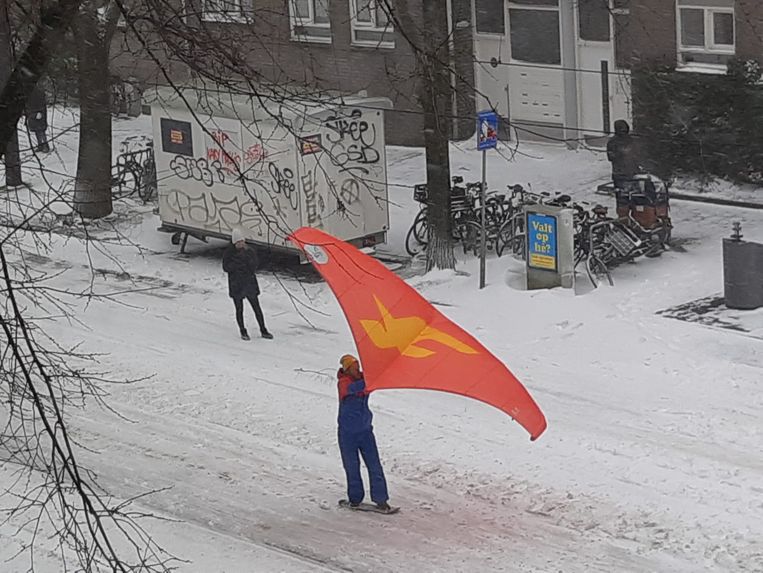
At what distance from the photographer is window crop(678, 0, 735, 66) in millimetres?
23859

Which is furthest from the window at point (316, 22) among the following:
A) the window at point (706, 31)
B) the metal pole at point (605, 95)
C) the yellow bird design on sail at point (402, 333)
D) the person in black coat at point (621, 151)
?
the yellow bird design on sail at point (402, 333)

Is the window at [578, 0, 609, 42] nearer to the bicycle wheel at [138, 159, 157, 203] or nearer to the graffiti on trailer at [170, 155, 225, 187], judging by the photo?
the bicycle wheel at [138, 159, 157, 203]

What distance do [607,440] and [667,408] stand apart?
103 cm

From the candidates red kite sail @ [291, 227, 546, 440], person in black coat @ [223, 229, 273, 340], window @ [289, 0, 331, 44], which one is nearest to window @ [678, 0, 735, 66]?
window @ [289, 0, 331, 44]

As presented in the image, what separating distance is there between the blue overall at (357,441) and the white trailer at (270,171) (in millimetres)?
7240

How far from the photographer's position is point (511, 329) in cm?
1772

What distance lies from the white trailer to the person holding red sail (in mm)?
7213

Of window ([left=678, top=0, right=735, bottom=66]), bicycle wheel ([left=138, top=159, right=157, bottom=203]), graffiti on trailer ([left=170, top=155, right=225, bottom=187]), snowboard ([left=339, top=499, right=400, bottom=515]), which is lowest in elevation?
snowboard ([left=339, top=499, right=400, bottom=515])

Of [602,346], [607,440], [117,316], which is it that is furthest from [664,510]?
[117,316]

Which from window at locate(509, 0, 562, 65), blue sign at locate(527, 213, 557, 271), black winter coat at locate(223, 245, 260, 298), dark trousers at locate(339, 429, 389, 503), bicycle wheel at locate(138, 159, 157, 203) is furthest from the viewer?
window at locate(509, 0, 562, 65)

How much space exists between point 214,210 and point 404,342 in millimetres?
9785

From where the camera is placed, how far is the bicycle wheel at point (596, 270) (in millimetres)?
18938

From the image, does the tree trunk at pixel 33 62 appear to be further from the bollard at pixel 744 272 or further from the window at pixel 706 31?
the window at pixel 706 31

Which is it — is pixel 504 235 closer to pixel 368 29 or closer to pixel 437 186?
pixel 437 186
